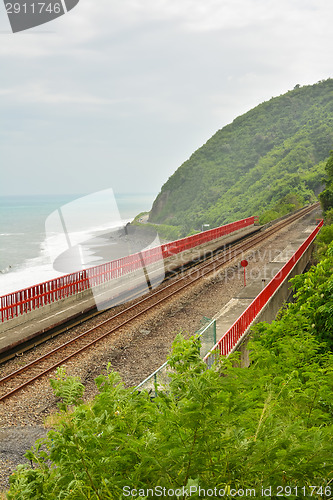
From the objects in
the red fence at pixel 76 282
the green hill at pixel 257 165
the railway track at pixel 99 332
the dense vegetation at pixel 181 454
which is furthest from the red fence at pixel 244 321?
the green hill at pixel 257 165

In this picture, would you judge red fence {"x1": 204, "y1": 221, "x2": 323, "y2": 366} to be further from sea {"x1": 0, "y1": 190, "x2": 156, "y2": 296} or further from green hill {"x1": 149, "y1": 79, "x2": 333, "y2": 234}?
green hill {"x1": 149, "y1": 79, "x2": 333, "y2": 234}

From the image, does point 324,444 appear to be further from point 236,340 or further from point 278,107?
point 278,107

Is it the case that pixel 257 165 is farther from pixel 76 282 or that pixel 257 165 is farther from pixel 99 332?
pixel 99 332

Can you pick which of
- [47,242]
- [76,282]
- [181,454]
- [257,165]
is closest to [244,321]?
[76,282]

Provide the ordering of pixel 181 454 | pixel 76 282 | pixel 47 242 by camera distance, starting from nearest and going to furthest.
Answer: pixel 181 454 → pixel 76 282 → pixel 47 242

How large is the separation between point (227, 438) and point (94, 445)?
2.98ft

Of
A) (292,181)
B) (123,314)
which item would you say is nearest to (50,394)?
(123,314)

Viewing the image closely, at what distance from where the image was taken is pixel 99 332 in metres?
14.1

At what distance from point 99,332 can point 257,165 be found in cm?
12475

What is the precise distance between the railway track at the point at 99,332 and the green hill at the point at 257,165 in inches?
1869

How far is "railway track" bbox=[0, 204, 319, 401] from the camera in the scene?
10.6m

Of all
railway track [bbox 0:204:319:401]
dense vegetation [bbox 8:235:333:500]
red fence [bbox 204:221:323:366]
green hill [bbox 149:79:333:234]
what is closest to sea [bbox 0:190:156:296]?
railway track [bbox 0:204:319:401]

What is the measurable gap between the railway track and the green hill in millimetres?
47462

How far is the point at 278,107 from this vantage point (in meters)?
171
